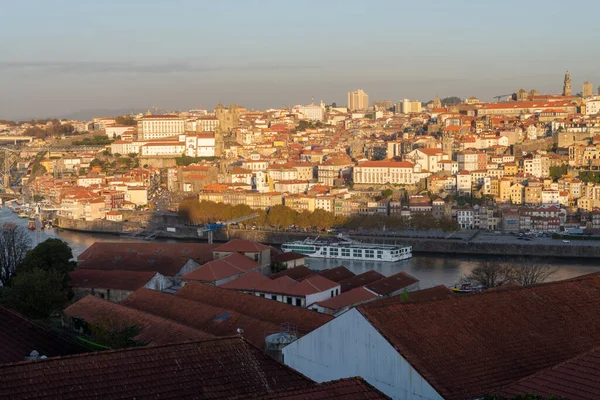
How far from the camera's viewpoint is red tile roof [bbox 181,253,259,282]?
8.87 metres

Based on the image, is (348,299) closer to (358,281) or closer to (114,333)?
(358,281)

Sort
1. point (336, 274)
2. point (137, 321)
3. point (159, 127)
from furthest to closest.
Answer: point (159, 127) → point (336, 274) → point (137, 321)

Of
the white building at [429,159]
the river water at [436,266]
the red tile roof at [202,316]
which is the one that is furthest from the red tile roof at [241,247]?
the white building at [429,159]

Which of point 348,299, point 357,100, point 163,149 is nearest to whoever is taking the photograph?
point 348,299

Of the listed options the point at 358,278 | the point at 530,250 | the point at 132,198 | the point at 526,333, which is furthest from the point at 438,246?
the point at 526,333

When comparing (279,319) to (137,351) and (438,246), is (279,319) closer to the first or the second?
(137,351)

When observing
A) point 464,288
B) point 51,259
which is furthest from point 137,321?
point 464,288

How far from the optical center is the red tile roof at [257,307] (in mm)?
6207

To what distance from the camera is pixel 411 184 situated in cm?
2239

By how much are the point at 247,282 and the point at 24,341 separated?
4.86 metres

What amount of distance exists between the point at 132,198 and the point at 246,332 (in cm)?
1891

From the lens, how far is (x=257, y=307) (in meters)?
6.61

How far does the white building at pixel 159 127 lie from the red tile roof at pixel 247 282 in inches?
960

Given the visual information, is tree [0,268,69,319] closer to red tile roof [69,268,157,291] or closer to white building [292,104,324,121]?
red tile roof [69,268,157,291]
